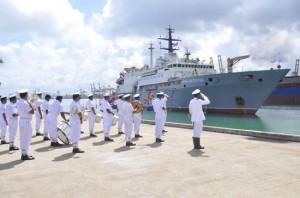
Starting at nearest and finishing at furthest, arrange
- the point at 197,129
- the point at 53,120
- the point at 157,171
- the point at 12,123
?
the point at 157,171, the point at 197,129, the point at 12,123, the point at 53,120

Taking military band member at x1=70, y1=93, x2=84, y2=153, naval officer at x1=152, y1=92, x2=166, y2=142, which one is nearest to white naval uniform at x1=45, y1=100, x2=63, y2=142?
military band member at x1=70, y1=93, x2=84, y2=153

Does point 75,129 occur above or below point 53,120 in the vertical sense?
below

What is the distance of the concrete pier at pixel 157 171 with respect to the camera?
4152mm

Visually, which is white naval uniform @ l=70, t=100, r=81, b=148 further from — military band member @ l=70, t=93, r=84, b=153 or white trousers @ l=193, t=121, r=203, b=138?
white trousers @ l=193, t=121, r=203, b=138

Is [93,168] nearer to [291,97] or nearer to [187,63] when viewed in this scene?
[187,63]

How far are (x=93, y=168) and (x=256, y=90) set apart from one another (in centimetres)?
2546

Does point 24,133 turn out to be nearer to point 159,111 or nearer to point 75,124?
point 75,124

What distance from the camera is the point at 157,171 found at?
5.27 m

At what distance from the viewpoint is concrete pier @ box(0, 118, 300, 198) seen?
163 inches

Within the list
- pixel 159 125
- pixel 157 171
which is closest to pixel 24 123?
pixel 157 171

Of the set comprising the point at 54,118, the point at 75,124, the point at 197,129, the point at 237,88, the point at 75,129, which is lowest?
the point at 197,129

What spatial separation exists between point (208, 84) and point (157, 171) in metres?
25.8

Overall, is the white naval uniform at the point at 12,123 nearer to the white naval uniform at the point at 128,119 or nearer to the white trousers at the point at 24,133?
the white trousers at the point at 24,133

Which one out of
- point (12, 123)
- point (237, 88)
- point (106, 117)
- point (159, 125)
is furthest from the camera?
point (237, 88)
